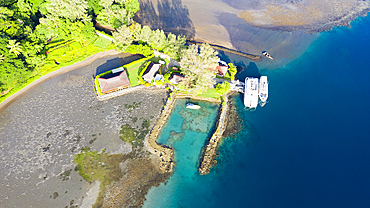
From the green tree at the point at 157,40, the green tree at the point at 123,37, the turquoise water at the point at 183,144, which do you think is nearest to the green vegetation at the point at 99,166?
the turquoise water at the point at 183,144

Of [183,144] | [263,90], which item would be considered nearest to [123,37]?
[183,144]

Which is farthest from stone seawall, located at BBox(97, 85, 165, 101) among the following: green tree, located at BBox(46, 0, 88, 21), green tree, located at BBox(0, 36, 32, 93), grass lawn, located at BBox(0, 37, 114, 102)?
green tree, located at BBox(46, 0, 88, 21)

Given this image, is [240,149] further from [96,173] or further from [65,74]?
[65,74]

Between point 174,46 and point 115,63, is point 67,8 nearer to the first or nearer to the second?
point 115,63

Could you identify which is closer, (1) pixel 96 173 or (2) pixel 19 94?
(1) pixel 96 173

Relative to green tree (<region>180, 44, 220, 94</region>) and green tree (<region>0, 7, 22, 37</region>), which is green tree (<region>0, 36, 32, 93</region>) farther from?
green tree (<region>180, 44, 220, 94</region>)

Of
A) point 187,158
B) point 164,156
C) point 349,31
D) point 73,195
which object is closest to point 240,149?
point 187,158

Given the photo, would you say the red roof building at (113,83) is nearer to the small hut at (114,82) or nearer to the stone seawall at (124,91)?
the small hut at (114,82)
